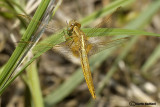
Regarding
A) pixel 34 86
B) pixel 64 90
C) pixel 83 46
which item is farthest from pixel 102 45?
pixel 64 90

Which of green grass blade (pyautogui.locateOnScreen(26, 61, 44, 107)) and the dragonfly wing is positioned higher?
the dragonfly wing

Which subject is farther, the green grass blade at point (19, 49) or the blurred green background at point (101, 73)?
the blurred green background at point (101, 73)

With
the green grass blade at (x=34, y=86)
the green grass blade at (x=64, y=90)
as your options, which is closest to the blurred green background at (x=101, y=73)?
the green grass blade at (x=64, y=90)

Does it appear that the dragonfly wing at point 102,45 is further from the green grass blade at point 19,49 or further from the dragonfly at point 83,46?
the green grass blade at point 19,49

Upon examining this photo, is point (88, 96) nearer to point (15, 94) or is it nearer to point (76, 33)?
point (15, 94)

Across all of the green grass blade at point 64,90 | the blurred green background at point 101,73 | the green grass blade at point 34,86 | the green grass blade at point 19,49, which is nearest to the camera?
the green grass blade at point 19,49

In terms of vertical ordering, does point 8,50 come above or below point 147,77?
above

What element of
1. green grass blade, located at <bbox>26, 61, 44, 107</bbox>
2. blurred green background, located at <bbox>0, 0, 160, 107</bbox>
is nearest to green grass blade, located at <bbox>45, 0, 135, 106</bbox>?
blurred green background, located at <bbox>0, 0, 160, 107</bbox>

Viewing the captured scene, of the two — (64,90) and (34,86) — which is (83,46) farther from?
(64,90)

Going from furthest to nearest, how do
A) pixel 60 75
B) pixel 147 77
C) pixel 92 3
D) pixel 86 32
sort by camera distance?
pixel 92 3, pixel 147 77, pixel 60 75, pixel 86 32

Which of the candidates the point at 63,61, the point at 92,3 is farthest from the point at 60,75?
the point at 92,3

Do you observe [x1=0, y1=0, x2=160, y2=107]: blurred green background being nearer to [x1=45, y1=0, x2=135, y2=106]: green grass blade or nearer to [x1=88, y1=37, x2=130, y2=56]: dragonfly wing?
[x1=45, y1=0, x2=135, y2=106]: green grass blade
